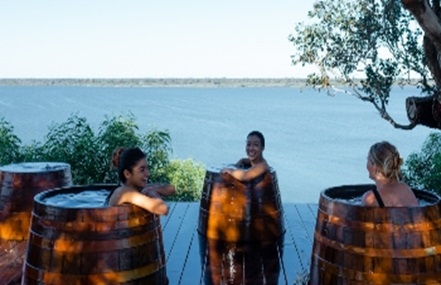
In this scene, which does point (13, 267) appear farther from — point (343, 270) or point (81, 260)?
point (343, 270)

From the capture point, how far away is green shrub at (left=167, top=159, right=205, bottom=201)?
37.5 feet

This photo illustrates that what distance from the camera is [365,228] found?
9.84ft

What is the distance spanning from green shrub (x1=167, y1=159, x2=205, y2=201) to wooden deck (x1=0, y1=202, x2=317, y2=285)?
5.20 metres

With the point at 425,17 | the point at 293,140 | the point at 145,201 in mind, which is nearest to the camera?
the point at 145,201

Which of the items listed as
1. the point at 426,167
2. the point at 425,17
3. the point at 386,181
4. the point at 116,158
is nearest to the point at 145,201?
the point at 116,158

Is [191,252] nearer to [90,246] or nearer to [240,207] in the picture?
[240,207]

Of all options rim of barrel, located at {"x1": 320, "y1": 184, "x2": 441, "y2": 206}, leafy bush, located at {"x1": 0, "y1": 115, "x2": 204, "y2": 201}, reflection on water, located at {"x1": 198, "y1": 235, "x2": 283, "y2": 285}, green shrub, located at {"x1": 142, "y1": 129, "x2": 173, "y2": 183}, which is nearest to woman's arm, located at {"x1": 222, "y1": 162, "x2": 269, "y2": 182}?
reflection on water, located at {"x1": 198, "y1": 235, "x2": 283, "y2": 285}

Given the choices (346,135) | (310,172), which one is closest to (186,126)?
(346,135)

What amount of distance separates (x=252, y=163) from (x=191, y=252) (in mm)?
812

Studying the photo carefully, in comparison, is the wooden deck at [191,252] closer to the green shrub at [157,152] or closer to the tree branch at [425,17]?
the tree branch at [425,17]

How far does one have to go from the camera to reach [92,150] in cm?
977

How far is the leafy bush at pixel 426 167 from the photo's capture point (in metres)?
10.5

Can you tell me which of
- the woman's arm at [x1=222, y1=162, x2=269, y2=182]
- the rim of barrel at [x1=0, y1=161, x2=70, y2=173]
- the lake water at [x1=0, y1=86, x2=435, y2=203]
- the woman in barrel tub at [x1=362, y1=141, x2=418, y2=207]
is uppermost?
the woman in barrel tub at [x1=362, y1=141, x2=418, y2=207]

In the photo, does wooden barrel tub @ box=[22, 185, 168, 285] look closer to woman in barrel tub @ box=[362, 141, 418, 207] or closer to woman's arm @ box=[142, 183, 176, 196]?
woman's arm @ box=[142, 183, 176, 196]
